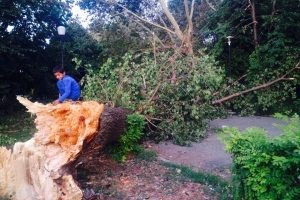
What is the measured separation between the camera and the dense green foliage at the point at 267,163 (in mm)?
2664

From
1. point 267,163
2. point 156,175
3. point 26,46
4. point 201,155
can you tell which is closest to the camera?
point 267,163

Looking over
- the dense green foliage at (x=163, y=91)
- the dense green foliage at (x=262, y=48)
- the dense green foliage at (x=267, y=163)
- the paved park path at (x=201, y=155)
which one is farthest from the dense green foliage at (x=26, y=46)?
the dense green foliage at (x=267, y=163)

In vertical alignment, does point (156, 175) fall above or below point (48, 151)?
below

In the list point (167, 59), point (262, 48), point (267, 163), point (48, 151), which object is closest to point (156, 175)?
point (48, 151)

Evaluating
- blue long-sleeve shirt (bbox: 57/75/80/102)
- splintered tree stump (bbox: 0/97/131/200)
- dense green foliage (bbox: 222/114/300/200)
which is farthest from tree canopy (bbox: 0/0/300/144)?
dense green foliage (bbox: 222/114/300/200)

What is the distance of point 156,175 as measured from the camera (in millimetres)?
5012

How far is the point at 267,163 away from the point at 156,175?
2.42 metres

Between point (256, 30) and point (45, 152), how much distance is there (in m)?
11.9

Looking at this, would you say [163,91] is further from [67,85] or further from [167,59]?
[67,85]

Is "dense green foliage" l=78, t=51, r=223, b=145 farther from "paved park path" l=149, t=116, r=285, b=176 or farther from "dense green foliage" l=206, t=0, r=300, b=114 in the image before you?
"dense green foliage" l=206, t=0, r=300, b=114

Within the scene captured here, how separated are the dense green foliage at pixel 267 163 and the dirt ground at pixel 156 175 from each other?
106cm

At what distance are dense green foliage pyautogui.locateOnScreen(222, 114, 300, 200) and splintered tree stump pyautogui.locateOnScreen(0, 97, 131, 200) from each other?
1948mm

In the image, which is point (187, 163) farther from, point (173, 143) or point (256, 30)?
point (256, 30)

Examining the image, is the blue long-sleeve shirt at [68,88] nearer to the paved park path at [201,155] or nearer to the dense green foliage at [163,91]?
the dense green foliage at [163,91]
